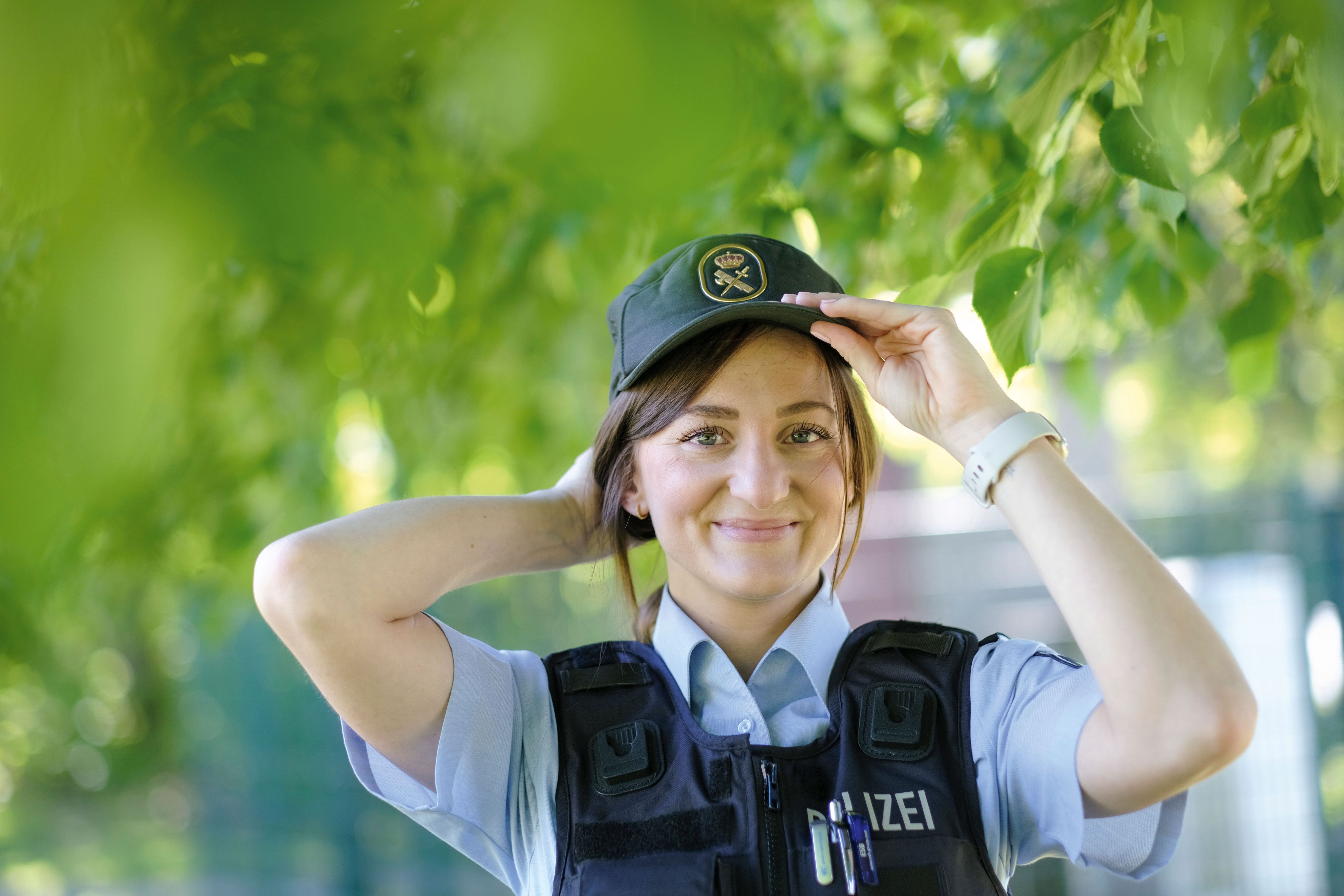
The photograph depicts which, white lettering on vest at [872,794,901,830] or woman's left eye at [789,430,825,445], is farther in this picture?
woman's left eye at [789,430,825,445]

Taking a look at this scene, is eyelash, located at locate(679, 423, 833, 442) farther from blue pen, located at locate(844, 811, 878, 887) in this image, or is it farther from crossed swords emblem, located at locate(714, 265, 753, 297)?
blue pen, located at locate(844, 811, 878, 887)

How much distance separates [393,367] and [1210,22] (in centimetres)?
51

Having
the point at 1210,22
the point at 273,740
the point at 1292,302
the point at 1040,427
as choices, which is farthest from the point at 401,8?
the point at 273,740

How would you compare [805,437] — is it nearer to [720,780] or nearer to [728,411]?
[728,411]

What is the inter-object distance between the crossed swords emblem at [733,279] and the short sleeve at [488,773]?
0.62 metres

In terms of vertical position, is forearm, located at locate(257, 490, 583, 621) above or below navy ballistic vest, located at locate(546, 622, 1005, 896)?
above

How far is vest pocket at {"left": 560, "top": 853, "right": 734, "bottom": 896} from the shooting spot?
1.35m

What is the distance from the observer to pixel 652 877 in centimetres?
137

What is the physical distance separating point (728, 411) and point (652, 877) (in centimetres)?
62

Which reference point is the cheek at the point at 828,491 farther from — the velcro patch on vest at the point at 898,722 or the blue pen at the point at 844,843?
the blue pen at the point at 844,843

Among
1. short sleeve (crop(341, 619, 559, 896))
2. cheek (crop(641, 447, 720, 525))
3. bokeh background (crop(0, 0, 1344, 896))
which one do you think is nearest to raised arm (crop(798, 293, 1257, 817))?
bokeh background (crop(0, 0, 1344, 896))

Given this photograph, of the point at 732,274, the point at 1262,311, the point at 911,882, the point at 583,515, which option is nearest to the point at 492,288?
the point at 583,515

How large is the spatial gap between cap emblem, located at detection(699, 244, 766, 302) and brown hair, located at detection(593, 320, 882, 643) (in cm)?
4

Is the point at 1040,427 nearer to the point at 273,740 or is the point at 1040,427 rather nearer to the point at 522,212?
the point at 522,212
